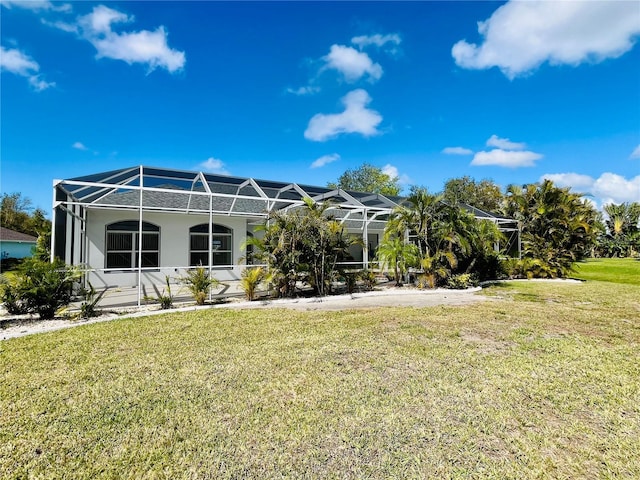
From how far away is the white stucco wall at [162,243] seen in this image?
1233 centimetres

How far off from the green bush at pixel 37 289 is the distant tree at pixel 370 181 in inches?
1412

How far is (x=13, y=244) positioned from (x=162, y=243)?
75.0 ft

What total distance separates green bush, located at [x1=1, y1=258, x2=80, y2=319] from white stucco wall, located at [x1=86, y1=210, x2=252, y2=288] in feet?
15.8

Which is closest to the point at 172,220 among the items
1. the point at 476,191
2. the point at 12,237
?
the point at 12,237

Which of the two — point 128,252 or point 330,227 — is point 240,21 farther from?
point 128,252

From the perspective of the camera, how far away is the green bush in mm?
6594

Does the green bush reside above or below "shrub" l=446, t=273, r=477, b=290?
above

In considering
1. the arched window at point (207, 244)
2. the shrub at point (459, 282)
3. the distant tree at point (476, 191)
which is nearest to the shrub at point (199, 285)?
the arched window at point (207, 244)

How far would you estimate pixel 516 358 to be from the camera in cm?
449

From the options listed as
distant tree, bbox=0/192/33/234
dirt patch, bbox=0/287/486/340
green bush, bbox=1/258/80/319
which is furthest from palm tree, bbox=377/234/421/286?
distant tree, bbox=0/192/33/234

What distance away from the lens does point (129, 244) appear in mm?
13266

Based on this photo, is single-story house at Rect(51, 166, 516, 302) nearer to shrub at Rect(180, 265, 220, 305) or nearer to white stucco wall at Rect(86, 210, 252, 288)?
white stucco wall at Rect(86, 210, 252, 288)

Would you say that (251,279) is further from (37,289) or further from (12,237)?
(12,237)

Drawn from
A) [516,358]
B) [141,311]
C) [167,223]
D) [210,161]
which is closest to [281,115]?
[210,161]
